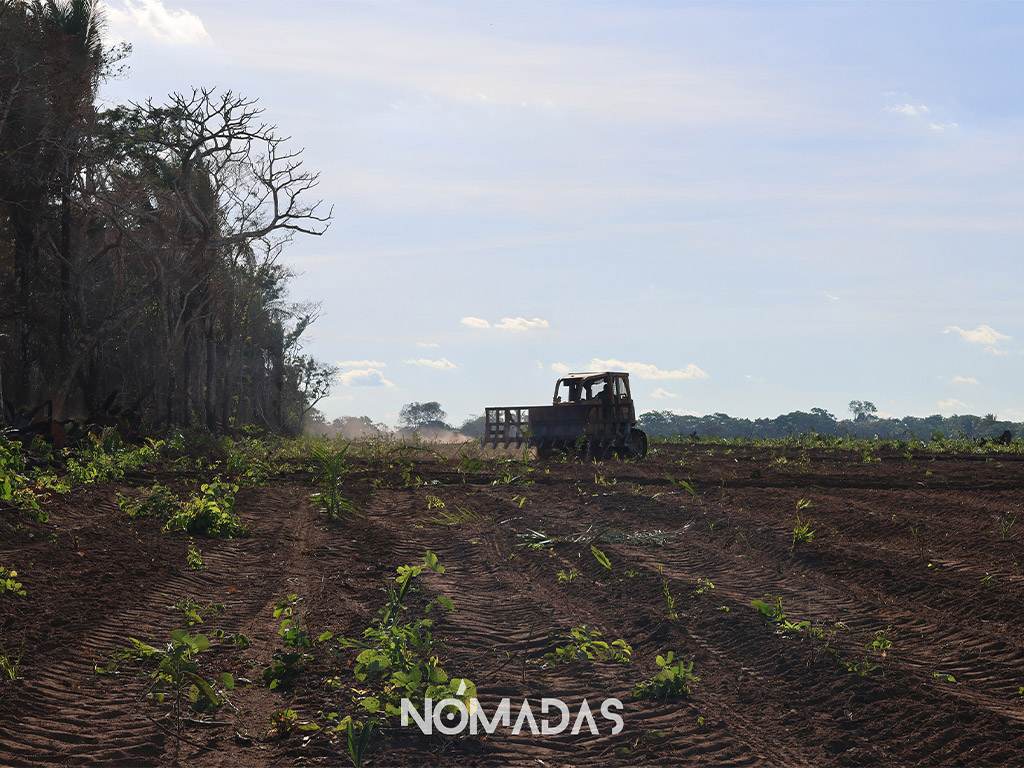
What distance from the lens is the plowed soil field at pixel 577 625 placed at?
5.07m

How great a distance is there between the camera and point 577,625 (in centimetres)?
741

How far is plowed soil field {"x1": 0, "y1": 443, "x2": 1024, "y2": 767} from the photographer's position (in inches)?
199

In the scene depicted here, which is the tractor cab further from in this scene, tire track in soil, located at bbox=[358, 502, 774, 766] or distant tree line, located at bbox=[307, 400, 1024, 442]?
distant tree line, located at bbox=[307, 400, 1024, 442]

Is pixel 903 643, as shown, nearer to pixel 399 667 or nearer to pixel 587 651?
pixel 587 651

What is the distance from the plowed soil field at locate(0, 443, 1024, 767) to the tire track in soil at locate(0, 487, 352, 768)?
0.02 meters

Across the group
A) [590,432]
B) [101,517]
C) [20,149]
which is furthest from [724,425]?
[101,517]

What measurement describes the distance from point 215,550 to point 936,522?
10154 millimetres

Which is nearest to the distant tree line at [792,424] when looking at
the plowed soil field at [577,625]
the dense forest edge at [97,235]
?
the dense forest edge at [97,235]

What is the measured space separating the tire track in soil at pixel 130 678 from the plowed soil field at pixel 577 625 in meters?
0.02

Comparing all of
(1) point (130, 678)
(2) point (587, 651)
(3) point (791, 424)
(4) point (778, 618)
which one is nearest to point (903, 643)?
(4) point (778, 618)

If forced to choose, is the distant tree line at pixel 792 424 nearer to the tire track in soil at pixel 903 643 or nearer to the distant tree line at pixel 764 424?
the distant tree line at pixel 764 424

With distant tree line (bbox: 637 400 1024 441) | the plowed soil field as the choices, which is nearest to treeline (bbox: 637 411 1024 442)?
distant tree line (bbox: 637 400 1024 441)

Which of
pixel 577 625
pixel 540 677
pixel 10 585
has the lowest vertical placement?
pixel 540 677

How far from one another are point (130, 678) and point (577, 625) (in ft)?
11.5
